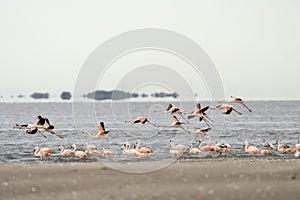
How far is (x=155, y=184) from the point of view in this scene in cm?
1341

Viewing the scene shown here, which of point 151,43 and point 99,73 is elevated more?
point 151,43

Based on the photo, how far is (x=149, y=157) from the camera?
25.9 metres

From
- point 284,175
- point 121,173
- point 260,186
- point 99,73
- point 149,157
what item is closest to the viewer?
point 260,186

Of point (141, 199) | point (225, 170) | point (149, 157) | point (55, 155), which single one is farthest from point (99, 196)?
point (55, 155)

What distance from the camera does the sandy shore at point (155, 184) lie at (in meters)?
12.0

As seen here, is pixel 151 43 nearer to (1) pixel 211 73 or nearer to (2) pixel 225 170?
(1) pixel 211 73

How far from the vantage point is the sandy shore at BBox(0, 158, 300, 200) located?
12.0 metres

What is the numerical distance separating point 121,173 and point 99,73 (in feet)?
12.1

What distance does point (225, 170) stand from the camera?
15.9 m

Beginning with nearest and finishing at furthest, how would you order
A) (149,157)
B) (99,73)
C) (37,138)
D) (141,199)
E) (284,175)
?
1. (141,199)
2. (284,175)
3. (99,73)
4. (149,157)
5. (37,138)

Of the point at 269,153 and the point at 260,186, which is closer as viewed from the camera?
the point at 260,186

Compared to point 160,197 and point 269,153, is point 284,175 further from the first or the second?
point 269,153

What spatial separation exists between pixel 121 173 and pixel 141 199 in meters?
4.07

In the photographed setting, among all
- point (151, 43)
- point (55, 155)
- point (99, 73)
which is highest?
point (151, 43)
